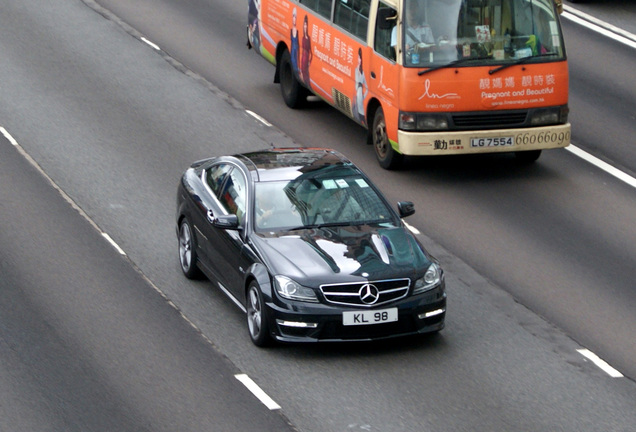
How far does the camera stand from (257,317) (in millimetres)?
12422

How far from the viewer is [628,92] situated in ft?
74.1

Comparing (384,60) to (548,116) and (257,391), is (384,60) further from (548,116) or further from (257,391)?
(257,391)

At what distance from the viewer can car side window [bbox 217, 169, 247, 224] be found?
13299 millimetres

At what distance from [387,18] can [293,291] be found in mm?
6864

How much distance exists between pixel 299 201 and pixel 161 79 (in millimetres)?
10302

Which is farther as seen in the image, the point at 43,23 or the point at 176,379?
the point at 43,23

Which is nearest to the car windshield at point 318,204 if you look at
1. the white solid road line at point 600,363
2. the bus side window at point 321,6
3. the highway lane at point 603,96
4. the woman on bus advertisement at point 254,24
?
the white solid road line at point 600,363

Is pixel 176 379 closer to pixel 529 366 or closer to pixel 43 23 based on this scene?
pixel 529 366

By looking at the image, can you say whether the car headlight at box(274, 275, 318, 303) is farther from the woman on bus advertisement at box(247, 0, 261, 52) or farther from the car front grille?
the woman on bus advertisement at box(247, 0, 261, 52)

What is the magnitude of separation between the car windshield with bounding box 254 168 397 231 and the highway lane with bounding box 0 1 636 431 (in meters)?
1.14

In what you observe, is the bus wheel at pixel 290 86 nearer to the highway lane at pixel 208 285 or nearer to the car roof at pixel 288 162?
the highway lane at pixel 208 285

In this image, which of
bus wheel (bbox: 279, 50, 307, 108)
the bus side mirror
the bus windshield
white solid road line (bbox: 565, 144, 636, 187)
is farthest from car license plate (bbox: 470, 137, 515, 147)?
bus wheel (bbox: 279, 50, 307, 108)

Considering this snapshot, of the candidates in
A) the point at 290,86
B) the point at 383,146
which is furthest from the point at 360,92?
the point at 290,86

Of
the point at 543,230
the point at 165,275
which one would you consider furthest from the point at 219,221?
the point at 543,230
